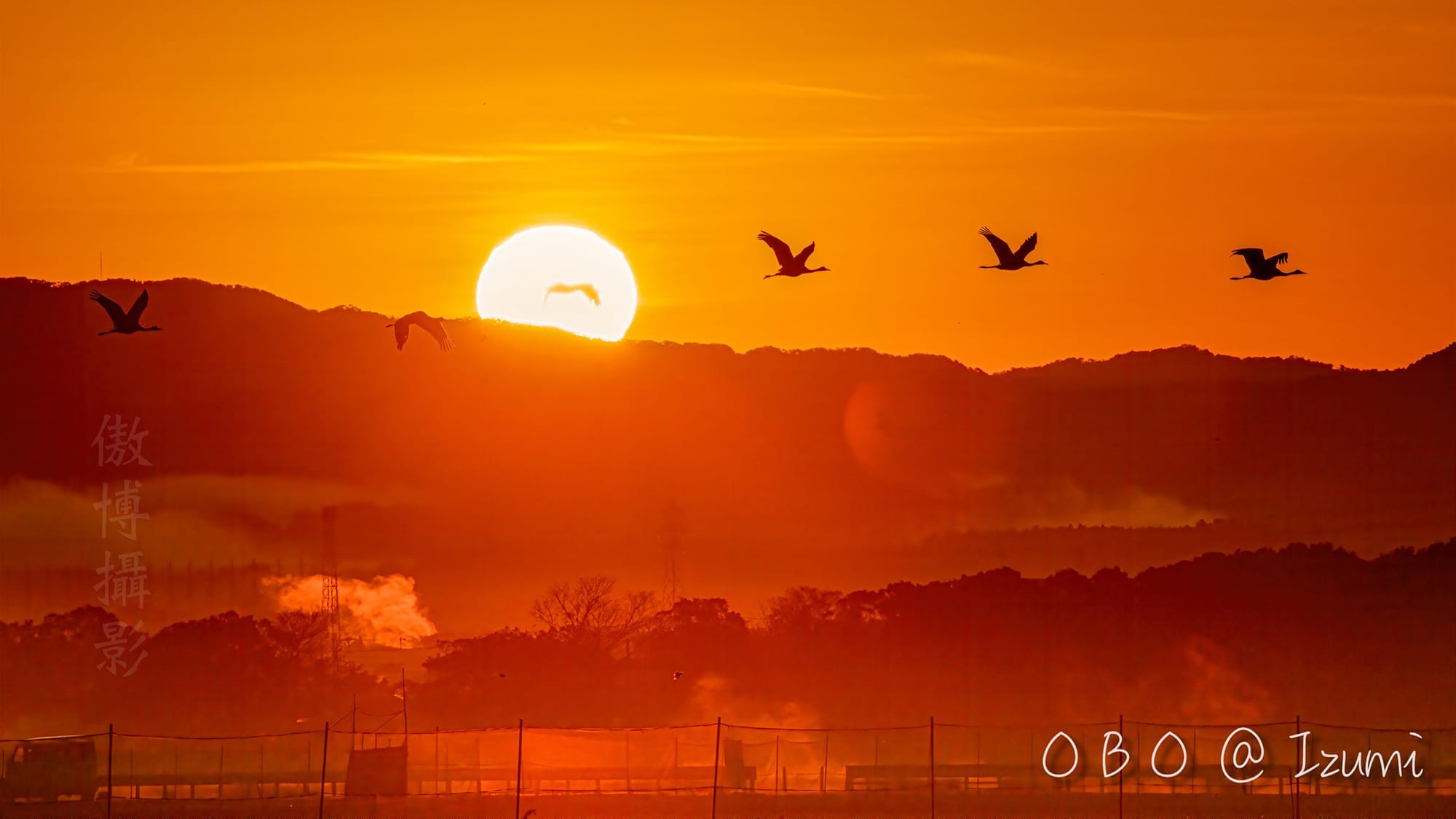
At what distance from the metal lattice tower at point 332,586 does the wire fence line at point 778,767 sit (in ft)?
76.9

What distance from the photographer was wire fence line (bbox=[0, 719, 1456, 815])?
197 feet

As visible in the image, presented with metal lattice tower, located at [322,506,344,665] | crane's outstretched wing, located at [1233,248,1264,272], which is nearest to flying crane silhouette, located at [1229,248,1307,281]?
crane's outstretched wing, located at [1233,248,1264,272]

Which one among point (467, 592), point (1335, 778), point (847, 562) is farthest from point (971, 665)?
point (1335, 778)

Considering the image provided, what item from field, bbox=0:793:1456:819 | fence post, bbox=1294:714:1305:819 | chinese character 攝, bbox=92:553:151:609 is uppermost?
chinese character 攝, bbox=92:553:151:609

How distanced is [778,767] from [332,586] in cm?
9343

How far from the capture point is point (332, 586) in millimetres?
165750

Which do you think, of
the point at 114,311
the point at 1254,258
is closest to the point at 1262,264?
the point at 1254,258

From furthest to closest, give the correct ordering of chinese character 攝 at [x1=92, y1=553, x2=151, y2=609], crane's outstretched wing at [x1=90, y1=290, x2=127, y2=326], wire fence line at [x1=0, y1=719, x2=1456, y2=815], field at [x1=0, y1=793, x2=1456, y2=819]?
1. chinese character 攝 at [x1=92, y1=553, x2=151, y2=609]
2. wire fence line at [x1=0, y1=719, x2=1456, y2=815]
3. field at [x1=0, y1=793, x2=1456, y2=819]
4. crane's outstretched wing at [x1=90, y1=290, x2=127, y2=326]

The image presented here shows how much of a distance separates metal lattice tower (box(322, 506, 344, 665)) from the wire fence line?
23438mm

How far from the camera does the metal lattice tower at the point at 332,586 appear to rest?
14975 centimetres

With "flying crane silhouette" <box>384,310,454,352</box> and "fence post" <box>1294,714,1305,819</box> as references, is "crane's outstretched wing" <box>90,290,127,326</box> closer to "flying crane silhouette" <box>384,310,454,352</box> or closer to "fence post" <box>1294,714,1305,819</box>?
"flying crane silhouette" <box>384,310,454,352</box>

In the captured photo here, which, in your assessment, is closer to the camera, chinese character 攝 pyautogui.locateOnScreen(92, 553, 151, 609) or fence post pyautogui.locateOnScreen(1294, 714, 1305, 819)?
fence post pyautogui.locateOnScreen(1294, 714, 1305, 819)

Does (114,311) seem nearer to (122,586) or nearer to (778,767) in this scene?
(778,767)

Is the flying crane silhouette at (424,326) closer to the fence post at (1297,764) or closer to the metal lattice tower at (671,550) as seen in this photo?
the fence post at (1297,764)
